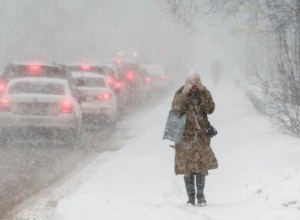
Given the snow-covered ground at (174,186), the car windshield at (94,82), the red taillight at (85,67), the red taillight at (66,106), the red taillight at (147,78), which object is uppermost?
the red taillight at (85,67)

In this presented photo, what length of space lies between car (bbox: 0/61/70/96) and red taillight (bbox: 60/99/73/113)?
7.29 ft

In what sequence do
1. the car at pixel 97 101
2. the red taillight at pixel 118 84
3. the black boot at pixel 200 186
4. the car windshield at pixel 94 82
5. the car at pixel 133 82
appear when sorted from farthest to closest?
the car at pixel 133 82, the red taillight at pixel 118 84, the car windshield at pixel 94 82, the car at pixel 97 101, the black boot at pixel 200 186

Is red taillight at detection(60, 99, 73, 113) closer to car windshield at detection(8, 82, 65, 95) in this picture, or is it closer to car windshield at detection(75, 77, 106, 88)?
car windshield at detection(8, 82, 65, 95)

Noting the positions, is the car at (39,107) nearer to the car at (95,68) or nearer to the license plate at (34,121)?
the license plate at (34,121)

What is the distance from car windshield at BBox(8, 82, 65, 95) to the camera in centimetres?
1316

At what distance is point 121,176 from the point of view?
10.3 meters

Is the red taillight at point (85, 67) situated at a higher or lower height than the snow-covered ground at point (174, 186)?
higher

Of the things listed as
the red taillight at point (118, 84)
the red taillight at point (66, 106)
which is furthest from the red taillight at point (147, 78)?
the red taillight at point (66, 106)

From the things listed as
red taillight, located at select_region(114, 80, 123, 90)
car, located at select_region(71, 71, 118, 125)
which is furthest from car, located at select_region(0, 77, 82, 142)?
red taillight, located at select_region(114, 80, 123, 90)

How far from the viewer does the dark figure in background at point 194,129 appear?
306 inches

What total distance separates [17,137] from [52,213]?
553cm

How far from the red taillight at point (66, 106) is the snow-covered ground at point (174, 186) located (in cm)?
113

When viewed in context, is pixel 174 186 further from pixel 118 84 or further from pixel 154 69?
pixel 154 69

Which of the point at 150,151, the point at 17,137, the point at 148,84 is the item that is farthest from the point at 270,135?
the point at 148,84
